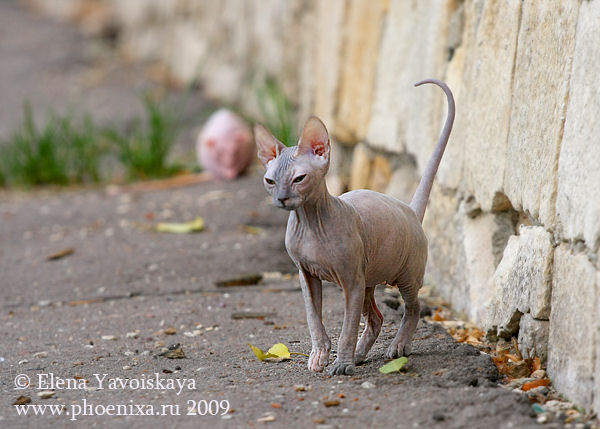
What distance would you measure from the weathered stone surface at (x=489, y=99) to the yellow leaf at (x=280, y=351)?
0.88 meters

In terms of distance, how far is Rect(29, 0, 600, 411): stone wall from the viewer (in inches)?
81.5

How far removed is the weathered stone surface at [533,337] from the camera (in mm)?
2322

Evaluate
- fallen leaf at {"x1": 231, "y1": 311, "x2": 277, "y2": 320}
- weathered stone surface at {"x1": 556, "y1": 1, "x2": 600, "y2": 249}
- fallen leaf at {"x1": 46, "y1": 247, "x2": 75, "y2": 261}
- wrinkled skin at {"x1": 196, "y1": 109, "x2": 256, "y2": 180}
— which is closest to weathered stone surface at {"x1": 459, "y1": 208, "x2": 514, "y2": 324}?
weathered stone surface at {"x1": 556, "y1": 1, "x2": 600, "y2": 249}

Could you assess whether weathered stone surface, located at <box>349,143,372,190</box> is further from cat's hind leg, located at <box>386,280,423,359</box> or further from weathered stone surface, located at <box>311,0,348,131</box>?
cat's hind leg, located at <box>386,280,423,359</box>

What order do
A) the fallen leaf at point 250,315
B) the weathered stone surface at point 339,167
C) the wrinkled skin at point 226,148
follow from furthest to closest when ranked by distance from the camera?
the wrinkled skin at point 226,148 < the weathered stone surface at point 339,167 < the fallen leaf at point 250,315

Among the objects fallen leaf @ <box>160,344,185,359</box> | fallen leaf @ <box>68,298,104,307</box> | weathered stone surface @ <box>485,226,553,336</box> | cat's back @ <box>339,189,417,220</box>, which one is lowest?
fallen leaf @ <box>68,298,104,307</box>

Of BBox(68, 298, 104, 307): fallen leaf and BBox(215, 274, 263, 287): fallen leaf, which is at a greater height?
BBox(215, 274, 263, 287): fallen leaf

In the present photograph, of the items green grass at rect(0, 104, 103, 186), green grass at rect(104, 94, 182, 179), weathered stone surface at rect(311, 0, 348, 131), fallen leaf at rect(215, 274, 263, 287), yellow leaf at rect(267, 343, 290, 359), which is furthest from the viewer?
green grass at rect(0, 104, 103, 186)

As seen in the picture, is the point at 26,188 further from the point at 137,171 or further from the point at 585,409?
the point at 585,409

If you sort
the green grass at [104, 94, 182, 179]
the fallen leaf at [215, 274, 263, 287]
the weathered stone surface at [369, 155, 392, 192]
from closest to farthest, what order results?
1. the fallen leaf at [215, 274, 263, 287]
2. the weathered stone surface at [369, 155, 392, 192]
3. the green grass at [104, 94, 182, 179]

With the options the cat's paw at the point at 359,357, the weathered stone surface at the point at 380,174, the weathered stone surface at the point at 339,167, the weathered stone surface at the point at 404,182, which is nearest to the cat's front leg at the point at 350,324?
the cat's paw at the point at 359,357

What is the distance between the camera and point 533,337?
2363 millimetres

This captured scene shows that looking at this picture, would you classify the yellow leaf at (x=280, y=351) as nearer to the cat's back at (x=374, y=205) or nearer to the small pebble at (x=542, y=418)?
the cat's back at (x=374, y=205)

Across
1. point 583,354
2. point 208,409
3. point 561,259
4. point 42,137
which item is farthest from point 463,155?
point 42,137
